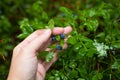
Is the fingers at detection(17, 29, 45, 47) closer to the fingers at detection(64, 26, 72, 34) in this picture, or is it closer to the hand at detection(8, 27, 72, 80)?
the hand at detection(8, 27, 72, 80)

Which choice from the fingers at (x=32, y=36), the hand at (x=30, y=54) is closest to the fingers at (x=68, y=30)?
the hand at (x=30, y=54)

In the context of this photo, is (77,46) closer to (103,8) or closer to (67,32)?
(67,32)

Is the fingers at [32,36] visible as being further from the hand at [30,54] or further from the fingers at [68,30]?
the fingers at [68,30]

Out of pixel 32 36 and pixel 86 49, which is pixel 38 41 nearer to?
pixel 32 36

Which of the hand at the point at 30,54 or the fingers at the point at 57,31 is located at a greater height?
the fingers at the point at 57,31

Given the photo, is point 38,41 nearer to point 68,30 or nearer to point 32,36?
point 32,36

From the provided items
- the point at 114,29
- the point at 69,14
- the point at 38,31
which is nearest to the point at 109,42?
the point at 114,29

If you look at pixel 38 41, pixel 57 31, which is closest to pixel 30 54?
pixel 38 41

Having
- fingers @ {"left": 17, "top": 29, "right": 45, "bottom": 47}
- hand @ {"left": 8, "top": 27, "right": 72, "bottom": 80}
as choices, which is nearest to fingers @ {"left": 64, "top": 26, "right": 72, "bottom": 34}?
hand @ {"left": 8, "top": 27, "right": 72, "bottom": 80}

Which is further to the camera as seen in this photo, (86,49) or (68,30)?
(68,30)

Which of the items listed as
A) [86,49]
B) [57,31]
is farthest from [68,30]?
[86,49]

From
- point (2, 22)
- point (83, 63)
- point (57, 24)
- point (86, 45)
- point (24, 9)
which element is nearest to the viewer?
point (86, 45)
